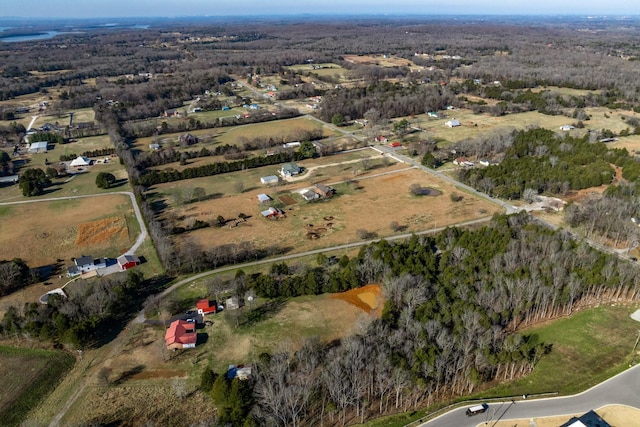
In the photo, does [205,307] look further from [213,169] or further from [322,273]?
[213,169]

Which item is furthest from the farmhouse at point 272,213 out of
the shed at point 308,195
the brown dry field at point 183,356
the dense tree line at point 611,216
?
the dense tree line at point 611,216

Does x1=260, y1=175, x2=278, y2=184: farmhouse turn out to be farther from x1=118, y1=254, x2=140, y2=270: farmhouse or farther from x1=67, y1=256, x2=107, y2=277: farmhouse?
x1=67, y1=256, x2=107, y2=277: farmhouse

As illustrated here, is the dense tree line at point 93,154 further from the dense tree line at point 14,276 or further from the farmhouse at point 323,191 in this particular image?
the farmhouse at point 323,191

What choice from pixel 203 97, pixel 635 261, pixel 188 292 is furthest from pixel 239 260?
pixel 203 97

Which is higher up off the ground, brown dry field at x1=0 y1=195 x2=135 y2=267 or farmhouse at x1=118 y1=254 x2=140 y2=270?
farmhouse at x1=118 y1=254 x2=140 y2=270

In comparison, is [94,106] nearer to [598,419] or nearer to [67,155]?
[67,155]

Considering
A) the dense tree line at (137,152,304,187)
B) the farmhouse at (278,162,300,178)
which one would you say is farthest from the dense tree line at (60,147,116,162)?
the farmhouse at (278,162,300,178)
